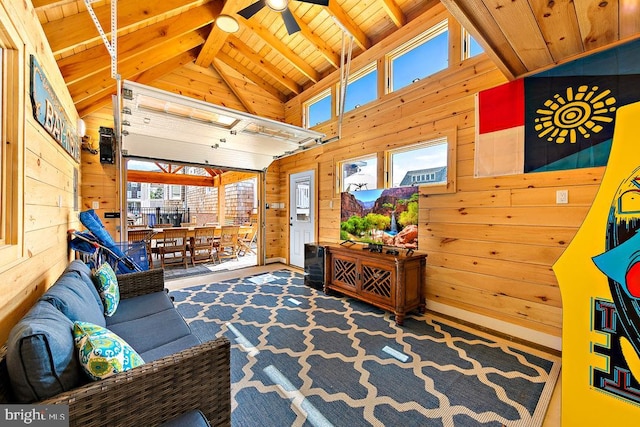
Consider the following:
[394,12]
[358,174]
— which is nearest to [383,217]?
[358,174]

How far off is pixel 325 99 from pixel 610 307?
4.67 m

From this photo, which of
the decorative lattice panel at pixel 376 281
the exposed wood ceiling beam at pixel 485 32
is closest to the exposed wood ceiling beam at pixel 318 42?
the exposed wood ceiling beam at pixel 485 32

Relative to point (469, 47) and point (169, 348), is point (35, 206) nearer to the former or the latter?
point (169, 348)

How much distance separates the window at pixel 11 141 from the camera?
1248 millimetres

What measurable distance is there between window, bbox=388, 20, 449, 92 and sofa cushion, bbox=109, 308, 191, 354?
373cm

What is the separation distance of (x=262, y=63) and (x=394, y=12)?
2561 mm

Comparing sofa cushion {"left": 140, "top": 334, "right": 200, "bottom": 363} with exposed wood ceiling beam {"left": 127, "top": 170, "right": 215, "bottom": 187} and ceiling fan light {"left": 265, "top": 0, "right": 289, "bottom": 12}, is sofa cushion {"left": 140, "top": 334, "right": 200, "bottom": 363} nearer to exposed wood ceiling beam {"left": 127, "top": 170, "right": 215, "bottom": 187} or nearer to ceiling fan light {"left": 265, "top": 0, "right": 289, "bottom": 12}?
ceiling fan light {"left": 265, "top": 0, "right": 289, "bottom": 12}

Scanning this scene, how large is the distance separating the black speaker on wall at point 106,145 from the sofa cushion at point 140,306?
2.61 meters

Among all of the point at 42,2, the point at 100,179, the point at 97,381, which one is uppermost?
the point at 42,2

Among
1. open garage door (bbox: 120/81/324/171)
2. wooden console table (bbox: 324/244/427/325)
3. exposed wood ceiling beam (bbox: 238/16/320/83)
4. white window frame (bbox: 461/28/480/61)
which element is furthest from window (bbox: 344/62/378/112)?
wooden console table (bbox: 324/244/427/325)

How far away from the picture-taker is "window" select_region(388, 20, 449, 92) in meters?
3.11

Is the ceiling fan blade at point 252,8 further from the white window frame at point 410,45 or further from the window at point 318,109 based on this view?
the window at point 318,109

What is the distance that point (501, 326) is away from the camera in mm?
2566

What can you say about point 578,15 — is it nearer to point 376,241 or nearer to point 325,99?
point 376,241
